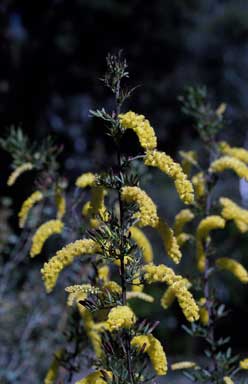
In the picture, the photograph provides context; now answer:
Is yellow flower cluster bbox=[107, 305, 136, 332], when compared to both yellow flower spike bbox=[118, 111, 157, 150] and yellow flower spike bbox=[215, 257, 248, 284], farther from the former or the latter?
yellow flower spike bbox=[215, 257, 248, 284]

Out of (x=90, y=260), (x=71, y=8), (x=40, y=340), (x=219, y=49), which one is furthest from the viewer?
(x=219, y=49)

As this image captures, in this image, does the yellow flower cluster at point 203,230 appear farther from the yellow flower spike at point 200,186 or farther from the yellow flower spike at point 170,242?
the yellow flower spike at point 170,242

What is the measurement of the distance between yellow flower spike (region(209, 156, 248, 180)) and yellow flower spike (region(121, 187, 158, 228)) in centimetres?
55

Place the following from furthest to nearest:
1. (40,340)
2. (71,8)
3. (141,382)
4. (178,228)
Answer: (71,8) < (40,340) < (178,228) < (141,382)

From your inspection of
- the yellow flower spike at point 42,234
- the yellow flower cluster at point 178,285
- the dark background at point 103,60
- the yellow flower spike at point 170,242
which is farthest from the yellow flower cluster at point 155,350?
the dark background at point 103,60

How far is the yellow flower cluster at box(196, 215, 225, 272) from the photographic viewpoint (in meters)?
2.00

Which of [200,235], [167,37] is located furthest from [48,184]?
[167,37]

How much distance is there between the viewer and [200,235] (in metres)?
2.08

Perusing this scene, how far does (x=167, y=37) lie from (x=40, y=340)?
34.5 feet

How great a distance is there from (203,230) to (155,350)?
57cm

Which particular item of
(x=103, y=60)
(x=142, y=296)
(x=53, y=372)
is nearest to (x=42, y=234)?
(x=142, y=296)

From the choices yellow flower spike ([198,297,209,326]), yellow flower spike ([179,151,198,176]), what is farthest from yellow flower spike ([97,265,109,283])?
yellow flower spike ([179,151,198,176])

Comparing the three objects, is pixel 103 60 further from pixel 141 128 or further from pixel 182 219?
pixel 141 128

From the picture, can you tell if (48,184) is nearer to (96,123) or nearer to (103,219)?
(103,219)
